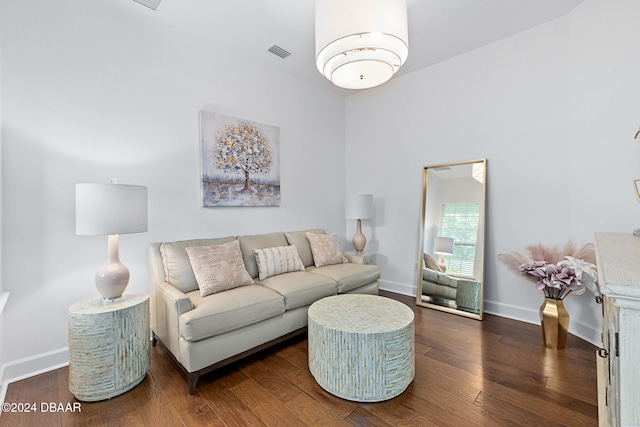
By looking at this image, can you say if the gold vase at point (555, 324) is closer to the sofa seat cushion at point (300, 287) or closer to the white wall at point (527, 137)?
the white wall at point (527, 137)

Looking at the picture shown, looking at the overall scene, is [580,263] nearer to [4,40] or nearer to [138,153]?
[138,153]

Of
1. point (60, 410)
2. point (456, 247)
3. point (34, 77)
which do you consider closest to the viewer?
point (60, 410)

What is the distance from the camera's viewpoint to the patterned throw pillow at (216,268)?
2.26 m

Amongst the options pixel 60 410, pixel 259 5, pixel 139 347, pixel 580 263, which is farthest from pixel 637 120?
pixel 60 410

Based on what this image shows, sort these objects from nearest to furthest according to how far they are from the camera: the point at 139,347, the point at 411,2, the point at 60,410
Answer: the point at 60,410 < the point at 139,347 < the point at 411,2

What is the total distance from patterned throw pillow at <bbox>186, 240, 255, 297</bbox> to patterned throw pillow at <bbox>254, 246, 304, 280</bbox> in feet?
0.84

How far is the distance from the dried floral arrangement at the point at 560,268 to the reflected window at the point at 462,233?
553mm

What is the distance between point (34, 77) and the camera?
79.4 inches

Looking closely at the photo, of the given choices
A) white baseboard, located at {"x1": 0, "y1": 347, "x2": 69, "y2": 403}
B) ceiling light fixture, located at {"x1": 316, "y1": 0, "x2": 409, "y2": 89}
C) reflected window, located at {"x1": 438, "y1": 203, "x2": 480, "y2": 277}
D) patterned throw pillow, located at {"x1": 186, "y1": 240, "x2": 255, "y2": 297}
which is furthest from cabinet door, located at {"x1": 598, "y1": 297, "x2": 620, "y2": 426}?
white baseboard, located at {"x1": 0, "y1": 347, "x2": 69, "y2": 403}

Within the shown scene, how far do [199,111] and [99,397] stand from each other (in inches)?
96.3

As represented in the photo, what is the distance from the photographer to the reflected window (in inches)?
122

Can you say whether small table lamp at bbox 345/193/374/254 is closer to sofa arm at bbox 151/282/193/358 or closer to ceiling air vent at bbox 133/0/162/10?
sofa arm at bbox 151/282/193/358

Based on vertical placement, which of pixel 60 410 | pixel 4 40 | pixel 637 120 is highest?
pixel 4 40

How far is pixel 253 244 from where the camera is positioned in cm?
293
